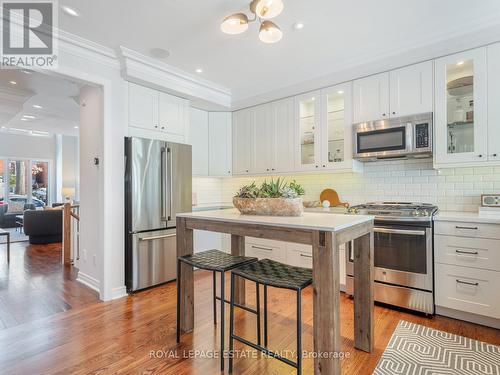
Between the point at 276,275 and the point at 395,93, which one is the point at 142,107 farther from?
the point at 395,93

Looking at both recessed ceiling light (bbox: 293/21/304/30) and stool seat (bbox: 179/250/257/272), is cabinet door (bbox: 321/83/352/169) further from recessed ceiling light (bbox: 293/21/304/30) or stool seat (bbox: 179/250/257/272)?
stool seat (bbox: 179/250/257/272)

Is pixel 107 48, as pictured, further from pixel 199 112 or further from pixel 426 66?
pixel 426 66

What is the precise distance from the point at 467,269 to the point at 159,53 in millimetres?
3738

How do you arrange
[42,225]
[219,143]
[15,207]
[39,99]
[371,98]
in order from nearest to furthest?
[371,98]
[219,143]
[39,99]
[42,225]
[15,207]

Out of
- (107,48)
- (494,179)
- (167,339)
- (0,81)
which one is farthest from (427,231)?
(0,81)

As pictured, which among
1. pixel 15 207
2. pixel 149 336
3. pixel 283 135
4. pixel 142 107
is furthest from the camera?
pixel 15 207

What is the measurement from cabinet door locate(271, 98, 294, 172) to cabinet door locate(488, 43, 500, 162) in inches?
81.9

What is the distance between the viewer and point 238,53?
3115mm

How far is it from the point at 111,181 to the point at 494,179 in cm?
405

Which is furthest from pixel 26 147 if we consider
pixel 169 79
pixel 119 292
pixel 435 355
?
pixel 435 355

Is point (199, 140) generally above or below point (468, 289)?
above

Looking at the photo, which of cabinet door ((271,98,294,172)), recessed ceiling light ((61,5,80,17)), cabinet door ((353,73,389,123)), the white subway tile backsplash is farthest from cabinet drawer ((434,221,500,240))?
recessed ceiling light ((61,5,80,17))

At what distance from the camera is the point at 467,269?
244 cm

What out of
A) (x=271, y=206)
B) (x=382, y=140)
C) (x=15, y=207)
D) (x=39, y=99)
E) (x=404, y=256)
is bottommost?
(x=404, y=256)
